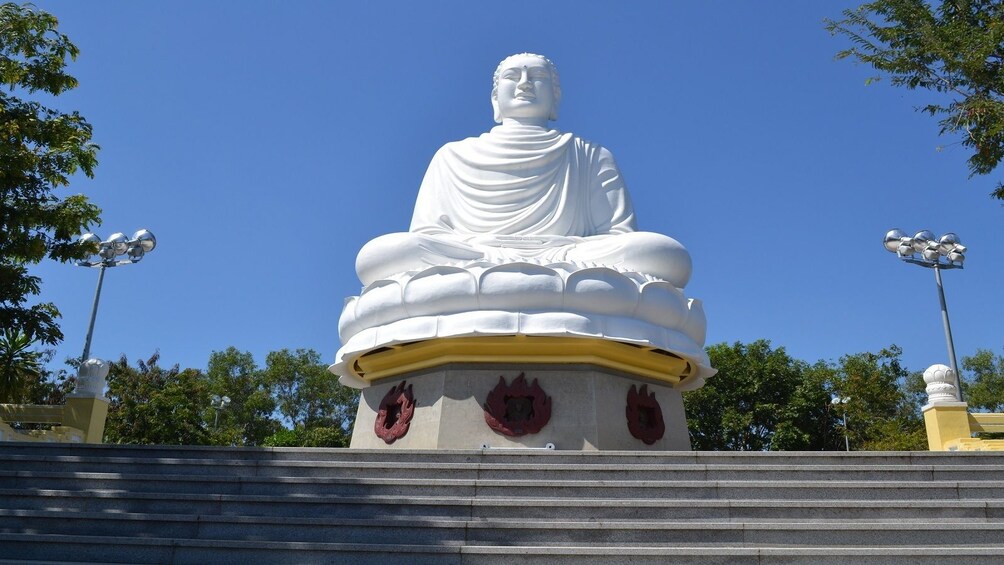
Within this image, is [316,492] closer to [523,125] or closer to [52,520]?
[52,520]

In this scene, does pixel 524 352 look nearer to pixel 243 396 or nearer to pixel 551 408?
pixel 551 408

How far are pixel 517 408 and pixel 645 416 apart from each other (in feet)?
5.41

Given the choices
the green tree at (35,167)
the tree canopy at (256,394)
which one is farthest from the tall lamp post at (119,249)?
the tree canopy at (256,394)

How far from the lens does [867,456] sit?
6535 mm

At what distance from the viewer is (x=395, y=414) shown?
10.1 metres

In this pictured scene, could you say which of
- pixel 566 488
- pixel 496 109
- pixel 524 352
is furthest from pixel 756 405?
pixel 566 488

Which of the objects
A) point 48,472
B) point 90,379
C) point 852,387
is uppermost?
point 852,387

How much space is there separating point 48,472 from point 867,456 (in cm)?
624

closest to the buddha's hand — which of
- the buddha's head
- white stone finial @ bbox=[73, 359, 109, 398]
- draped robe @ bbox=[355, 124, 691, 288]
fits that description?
draped robe @ bbox=[355, 124, 691, 288]

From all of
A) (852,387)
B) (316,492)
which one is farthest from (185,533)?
(852,387)

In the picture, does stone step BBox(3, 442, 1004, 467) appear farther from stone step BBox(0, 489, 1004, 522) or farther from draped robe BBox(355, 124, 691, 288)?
draped robe BBox(355, 124, 691, 288)

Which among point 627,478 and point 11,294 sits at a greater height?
point 11,294

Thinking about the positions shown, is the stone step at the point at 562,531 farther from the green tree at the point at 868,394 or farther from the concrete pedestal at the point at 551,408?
the green tree at the point at 868,394

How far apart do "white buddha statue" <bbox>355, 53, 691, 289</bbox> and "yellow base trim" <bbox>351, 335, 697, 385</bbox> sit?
930 millimetres
